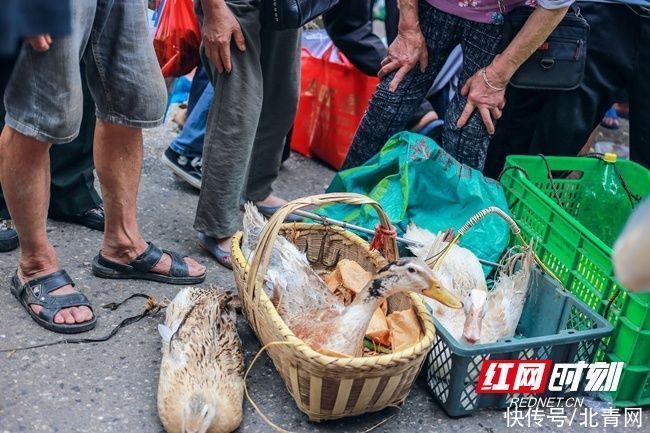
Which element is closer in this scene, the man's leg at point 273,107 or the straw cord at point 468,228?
the straw cord at point 468,228

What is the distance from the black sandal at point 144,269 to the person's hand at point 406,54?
132 centimetres

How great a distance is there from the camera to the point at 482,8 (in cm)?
344

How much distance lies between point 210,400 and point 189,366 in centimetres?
17

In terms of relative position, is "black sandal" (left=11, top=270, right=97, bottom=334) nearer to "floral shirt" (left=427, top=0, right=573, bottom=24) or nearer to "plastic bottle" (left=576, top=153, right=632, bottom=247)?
"floral shirt" (left=427, top=0, right=573, bottom=24)

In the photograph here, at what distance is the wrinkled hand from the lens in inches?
137

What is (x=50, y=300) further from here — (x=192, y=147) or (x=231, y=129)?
(x=192, y=147)

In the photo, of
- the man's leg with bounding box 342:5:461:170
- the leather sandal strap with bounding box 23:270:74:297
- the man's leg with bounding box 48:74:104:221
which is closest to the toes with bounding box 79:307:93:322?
the leather sandal strap with bounding box 23:270:74:297

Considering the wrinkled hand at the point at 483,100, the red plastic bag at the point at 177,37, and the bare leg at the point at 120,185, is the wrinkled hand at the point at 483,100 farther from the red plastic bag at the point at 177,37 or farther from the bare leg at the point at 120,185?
the bare leg at the point at 120,185

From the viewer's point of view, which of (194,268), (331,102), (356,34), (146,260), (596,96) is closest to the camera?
(146,260)

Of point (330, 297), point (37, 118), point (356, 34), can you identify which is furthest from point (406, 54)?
point (37, 118)

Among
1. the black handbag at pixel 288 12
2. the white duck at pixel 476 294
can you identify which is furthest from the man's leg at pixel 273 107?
the white duck at pixel 476 294

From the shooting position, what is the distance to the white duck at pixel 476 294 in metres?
2.86

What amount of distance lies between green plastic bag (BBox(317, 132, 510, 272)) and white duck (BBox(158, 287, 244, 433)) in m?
0.93

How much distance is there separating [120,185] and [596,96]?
2.41 metres
